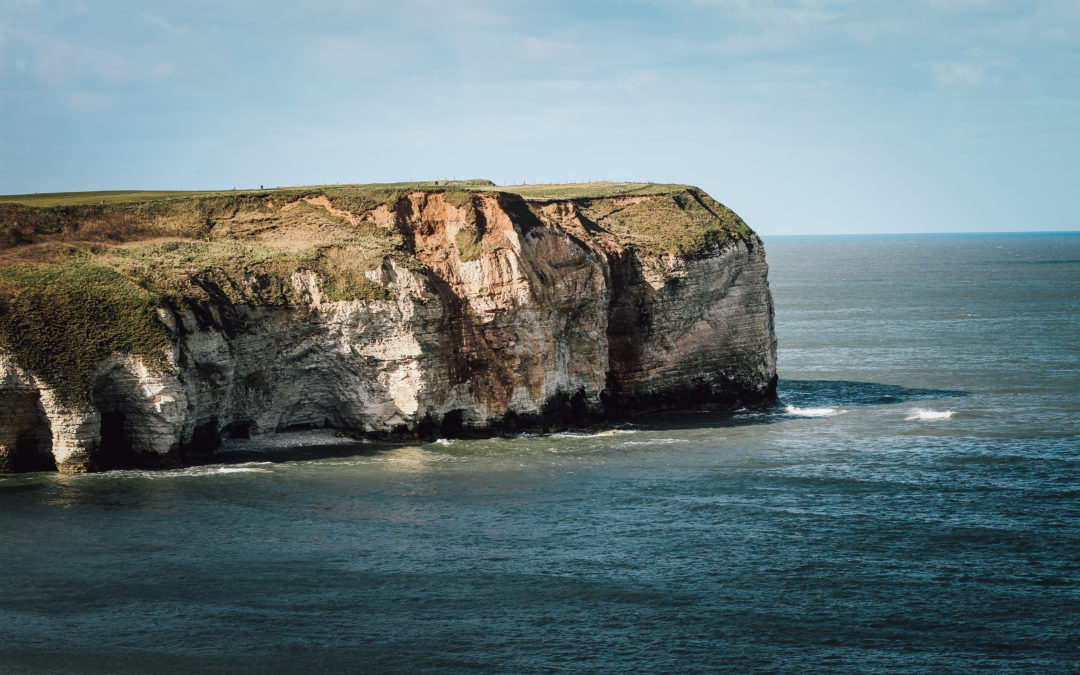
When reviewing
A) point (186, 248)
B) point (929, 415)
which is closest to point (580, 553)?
point (186, 248)

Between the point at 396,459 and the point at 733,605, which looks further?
the point at 396,459

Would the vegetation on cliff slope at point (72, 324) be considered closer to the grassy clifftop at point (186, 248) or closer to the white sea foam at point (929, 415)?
the grassy clifftop at point (186, 248)

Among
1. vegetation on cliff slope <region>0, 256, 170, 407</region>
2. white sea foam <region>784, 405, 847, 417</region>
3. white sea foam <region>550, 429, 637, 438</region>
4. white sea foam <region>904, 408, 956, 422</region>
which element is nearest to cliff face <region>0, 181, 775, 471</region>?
vegetation on cliff slope <region>0, 256, 170, 407</region>

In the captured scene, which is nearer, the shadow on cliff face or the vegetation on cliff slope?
the vegetation on cliff slope

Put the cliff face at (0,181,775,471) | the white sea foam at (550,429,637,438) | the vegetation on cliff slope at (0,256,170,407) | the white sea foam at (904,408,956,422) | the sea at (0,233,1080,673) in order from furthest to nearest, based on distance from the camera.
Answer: the white sea foam at (904,408,956,422) < the white sea foam at (550,429,637,438) < the cliff face at (0,181,775,471) < the vegetation on cliff slope at (0,256,170,407) < the sea at (0,233,1080,673)

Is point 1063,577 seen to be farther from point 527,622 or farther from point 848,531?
point 527,622

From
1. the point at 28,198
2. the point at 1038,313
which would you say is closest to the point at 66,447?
the point at 28,198

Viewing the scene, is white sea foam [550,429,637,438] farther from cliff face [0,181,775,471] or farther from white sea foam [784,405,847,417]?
white sea foam [784,405,847,417]
